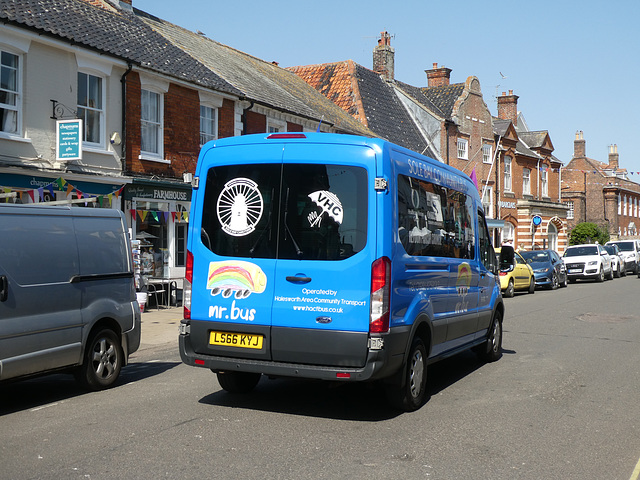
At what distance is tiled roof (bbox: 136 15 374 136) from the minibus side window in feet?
47.5

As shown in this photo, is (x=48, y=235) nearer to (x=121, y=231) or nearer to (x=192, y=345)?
(x=121, y=231)

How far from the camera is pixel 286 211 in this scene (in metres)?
6.83

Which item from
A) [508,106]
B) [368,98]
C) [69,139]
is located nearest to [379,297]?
[69,139]

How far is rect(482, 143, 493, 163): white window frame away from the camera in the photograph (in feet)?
148

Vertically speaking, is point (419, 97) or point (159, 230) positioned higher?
point (419, 97)

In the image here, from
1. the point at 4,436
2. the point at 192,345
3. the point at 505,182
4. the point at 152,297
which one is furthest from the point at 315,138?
the point at 505,182

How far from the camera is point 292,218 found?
6.80m

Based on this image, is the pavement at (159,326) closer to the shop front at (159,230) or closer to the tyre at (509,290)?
the shop front at (159,230)

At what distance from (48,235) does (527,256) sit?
79.5 feet

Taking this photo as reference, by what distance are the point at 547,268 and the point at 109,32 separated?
18135mm

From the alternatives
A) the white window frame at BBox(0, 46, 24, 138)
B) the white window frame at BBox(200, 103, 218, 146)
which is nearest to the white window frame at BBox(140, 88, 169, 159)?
the white window frame at BBox(200, 103, 218, 146)

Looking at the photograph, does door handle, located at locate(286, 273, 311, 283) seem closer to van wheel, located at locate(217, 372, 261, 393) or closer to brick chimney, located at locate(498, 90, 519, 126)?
van wheel, located at locate(217, 372, 261, 393)

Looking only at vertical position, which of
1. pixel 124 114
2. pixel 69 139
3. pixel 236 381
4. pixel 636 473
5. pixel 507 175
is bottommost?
pixel 636 473

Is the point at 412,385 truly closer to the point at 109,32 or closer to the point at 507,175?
the point at 109,32
